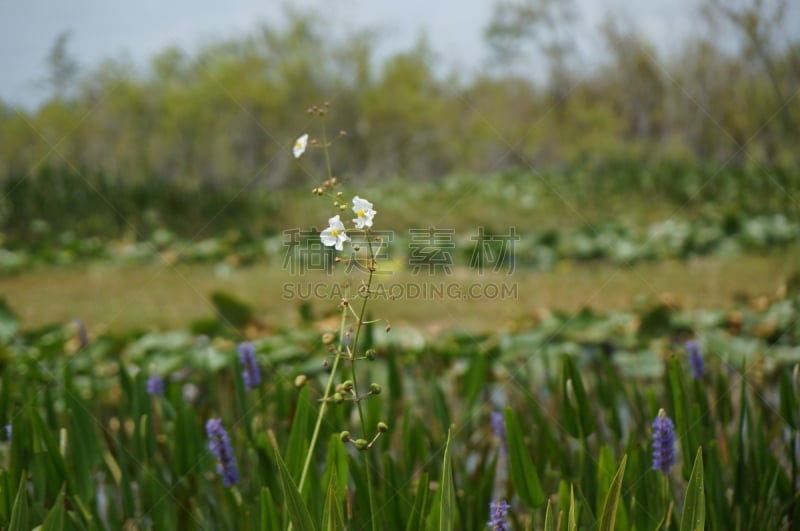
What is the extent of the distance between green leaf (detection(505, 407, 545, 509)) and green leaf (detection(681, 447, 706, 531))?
11.3 inches

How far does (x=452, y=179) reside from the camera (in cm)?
1565

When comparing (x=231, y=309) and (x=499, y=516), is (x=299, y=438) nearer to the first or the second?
(x=499, y=516)

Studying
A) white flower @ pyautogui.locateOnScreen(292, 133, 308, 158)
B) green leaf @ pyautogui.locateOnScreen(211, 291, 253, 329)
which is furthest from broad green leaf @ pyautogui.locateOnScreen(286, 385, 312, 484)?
green leaf @ pyautogui.locateOnScreen(211, 291, 253, 329)

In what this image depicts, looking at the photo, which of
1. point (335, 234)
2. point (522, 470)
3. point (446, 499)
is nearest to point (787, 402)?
point (522, 470)

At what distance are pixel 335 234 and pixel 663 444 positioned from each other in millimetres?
653

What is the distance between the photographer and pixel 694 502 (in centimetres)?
91

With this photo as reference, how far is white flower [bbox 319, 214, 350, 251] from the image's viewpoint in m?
1.04

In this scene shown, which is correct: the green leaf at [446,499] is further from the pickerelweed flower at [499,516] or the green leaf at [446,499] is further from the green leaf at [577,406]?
the green leaf at [577,406]

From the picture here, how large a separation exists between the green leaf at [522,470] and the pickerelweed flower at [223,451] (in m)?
0.50

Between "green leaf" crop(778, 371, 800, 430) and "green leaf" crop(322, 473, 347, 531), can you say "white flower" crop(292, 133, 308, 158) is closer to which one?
"green leaf" crop(322, 473, 347, 531)

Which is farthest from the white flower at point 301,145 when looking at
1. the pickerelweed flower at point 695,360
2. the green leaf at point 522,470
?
the pickerelweed flower at point 695,360

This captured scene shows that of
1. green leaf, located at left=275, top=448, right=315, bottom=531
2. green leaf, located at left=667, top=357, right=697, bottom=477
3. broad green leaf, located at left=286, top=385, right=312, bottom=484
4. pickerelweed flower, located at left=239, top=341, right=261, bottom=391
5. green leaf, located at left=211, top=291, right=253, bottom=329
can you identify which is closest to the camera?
green leaf, located at left=275, top=448, right=315, bottom=531

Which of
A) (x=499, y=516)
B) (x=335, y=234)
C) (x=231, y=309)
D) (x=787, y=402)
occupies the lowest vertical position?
(x=499, y=516)

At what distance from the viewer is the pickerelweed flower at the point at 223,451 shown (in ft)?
4.01
